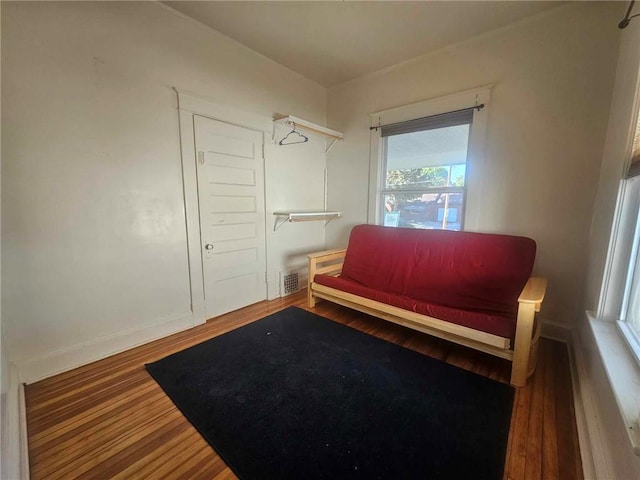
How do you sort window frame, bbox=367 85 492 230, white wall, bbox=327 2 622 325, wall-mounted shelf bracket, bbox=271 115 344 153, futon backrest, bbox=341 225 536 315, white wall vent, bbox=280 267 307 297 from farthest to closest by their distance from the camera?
white wall vent, bbox=280 267 307 297 < wall-mounted shelf bracket, bbox=271 115 344 153 < window frame, bbox=367 85 492 230 < futon backrest, bbox=341 225 536 315 < white wall, bbox=327 2 622 325

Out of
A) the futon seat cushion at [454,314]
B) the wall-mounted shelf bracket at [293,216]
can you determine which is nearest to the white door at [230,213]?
the wall-mounted shelf bracket at [293,216]

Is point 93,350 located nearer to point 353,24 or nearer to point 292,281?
point 292,281

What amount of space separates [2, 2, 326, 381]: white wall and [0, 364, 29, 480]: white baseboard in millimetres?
310

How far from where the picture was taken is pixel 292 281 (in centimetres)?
328

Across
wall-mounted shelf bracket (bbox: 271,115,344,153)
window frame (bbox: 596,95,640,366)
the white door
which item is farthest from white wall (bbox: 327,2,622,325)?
the white door

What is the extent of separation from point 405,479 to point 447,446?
0.94 feet

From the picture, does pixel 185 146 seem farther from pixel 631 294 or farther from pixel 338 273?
pixel 631 294

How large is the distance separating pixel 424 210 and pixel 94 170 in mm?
2882

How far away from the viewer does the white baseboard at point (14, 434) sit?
94 cm

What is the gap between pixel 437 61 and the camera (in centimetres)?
252

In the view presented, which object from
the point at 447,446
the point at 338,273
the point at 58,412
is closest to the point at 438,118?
the point at 338,273

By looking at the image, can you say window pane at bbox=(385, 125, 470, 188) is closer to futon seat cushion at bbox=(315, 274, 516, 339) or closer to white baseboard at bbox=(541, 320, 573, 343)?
futon seat cushion at bbox=(315, 274, 516, 339)

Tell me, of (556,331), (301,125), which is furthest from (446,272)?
(301,125)

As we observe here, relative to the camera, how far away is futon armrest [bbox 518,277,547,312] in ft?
4.98
